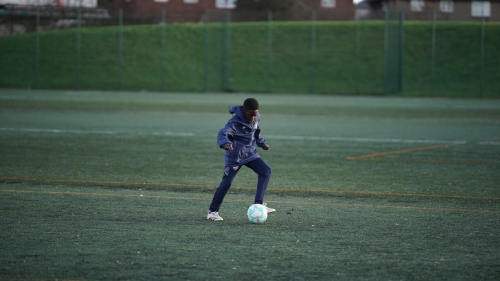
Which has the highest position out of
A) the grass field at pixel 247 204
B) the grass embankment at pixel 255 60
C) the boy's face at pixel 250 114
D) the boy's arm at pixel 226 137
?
the grass embankment at pixel 255 60

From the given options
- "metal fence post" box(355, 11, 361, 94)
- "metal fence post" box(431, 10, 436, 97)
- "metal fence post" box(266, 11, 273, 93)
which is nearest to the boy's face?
"metal fence post" box(431, 10, 436, 97)

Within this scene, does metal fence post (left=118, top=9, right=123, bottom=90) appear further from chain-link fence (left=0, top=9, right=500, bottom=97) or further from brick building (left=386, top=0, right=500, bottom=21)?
brick building (left=386, top=0, right=500, bottom=21)

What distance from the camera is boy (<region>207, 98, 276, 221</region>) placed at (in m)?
8.16

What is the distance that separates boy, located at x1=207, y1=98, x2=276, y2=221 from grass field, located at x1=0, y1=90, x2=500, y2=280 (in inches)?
12.7

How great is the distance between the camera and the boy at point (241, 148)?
8164 mm

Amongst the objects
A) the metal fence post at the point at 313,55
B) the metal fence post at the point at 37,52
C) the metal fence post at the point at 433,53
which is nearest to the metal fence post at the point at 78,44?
the metal fence post at the point at 37,52

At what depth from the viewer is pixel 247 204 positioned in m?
9.70

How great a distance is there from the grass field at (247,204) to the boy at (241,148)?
32 cm

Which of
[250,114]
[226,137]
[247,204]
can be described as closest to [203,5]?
[247,204]

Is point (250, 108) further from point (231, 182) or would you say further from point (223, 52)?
point (223, 52)

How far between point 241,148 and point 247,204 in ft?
5.07

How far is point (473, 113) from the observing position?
27.6 m

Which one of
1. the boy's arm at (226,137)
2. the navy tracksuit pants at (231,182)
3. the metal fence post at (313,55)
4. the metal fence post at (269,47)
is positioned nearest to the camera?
the boy's arm at (226,137)

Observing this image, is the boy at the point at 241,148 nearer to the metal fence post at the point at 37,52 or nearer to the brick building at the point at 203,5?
the metal fence post at the point at 37,52
